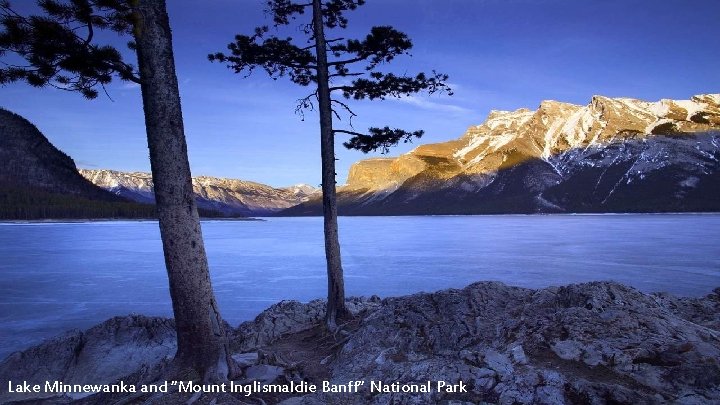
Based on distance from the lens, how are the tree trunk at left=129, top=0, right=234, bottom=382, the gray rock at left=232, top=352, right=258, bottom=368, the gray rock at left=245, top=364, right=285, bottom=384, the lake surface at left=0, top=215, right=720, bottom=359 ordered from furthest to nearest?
the lake surface at left=0, top=215, right=720, bottom=359 → the gray rock at left=232, top=352, right=258, bottom=368 → the gray rock at left=245, top=364, right=285, bottom=384 → the tree trunk at left=129, top=0, right=234, bottom=382

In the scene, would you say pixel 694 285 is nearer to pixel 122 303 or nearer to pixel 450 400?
pixel 450 400

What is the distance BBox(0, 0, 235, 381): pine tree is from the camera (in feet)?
21.4

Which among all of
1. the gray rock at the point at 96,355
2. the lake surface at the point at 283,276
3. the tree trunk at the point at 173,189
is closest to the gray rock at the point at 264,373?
the tree trunk at the point at 173,189

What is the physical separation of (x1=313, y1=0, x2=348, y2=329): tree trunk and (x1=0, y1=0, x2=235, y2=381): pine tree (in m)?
3.96

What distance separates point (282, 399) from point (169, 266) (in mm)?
2591

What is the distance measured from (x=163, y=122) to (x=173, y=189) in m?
1.01

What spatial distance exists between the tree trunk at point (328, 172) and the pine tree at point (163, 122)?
13.0 feet

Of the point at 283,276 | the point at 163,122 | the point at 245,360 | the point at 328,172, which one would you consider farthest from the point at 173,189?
the point at 283,276

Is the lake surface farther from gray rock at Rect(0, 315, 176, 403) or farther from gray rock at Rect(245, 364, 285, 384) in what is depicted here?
gray rock at Rect(245, 364, 285, 384)

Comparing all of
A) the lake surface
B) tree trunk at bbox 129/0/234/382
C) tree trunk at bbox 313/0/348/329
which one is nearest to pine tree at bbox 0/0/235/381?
tree trunk at bbox 129/0/234/382

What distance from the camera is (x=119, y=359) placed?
451 inches

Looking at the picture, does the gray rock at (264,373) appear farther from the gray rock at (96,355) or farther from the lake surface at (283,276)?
the lake surface at (283,276)

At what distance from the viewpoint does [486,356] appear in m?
7.19

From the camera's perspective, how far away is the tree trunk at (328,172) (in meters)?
10.8
